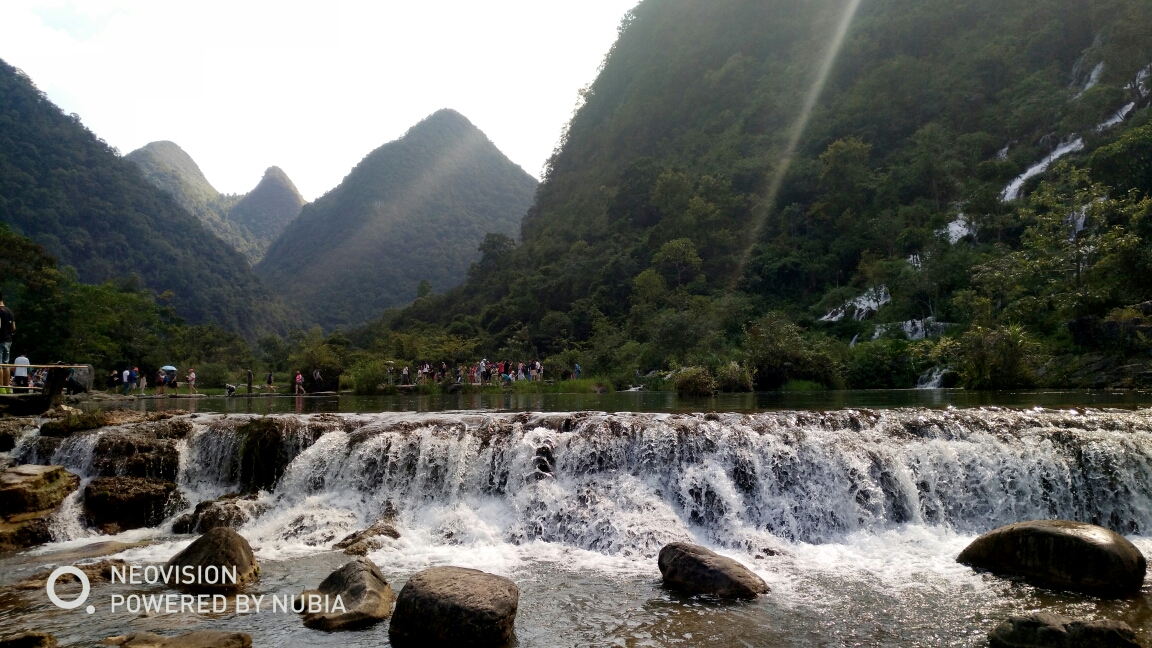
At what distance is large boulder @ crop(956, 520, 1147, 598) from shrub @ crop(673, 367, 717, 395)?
14.8m

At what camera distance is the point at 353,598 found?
6652 mm

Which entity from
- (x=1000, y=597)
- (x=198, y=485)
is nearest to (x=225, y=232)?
(x=198, y=485)

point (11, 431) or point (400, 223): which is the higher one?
point (400, 223)

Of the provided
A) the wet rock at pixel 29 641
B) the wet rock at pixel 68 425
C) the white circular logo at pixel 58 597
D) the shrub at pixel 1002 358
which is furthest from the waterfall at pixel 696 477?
the shrub at pixel 1002 358

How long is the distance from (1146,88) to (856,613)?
45522 millimetres

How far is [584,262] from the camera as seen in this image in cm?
6006

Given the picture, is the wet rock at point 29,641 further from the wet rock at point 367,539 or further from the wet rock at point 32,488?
the wet rock at point 32,488

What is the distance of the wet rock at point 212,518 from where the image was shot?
10344 mm

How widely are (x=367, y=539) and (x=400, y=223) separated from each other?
134 meters

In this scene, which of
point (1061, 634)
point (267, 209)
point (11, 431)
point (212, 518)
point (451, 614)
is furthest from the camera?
point (267, 209)

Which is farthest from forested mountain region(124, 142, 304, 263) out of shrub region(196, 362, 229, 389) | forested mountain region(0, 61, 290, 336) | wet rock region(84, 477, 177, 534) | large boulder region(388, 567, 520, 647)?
large boulder region(388, 567, 520, 647)

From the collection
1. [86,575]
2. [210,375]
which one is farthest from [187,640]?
[210,375]

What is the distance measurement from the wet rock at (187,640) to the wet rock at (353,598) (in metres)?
0.72

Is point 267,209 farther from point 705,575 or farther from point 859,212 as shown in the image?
point 705,575
